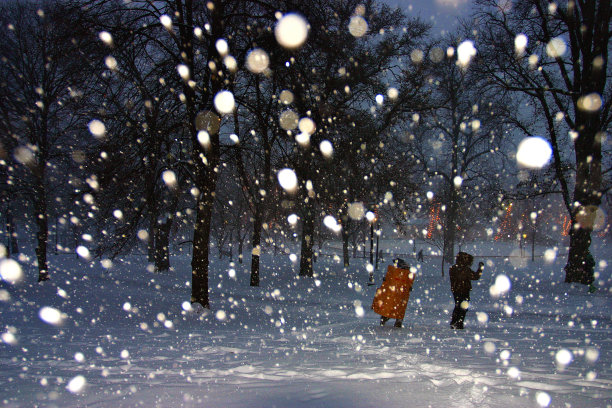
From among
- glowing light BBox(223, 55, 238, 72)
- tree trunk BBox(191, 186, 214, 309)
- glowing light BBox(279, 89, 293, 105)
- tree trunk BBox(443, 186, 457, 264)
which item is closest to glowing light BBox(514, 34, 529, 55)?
glowing light BBox(279, 89, 293, 105)

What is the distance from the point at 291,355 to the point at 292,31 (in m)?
6.21

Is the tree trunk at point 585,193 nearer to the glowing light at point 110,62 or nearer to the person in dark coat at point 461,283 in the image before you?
the person in dark coat at point 461,283

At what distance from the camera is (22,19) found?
50.8 feet

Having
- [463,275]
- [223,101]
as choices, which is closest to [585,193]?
[463,275]

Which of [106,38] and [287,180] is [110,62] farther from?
[287,180]

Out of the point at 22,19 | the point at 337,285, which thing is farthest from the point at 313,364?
the point at 22,19

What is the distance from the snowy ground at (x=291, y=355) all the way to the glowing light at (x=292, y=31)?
18.7 ft

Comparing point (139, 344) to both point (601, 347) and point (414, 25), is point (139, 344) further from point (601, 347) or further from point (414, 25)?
point (414, 25)

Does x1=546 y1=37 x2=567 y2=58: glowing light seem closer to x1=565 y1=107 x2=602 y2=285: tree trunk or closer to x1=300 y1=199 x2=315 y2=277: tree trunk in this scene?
x1=565 y1=107 x2=602 y2=285: tree trunk

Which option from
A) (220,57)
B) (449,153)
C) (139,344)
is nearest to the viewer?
(139,344)

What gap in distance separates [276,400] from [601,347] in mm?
5266

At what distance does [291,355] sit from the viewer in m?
5.40

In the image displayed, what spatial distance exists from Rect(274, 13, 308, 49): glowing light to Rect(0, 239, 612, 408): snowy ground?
5714 millimetres

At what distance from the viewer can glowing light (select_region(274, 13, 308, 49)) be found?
823 centimetres
